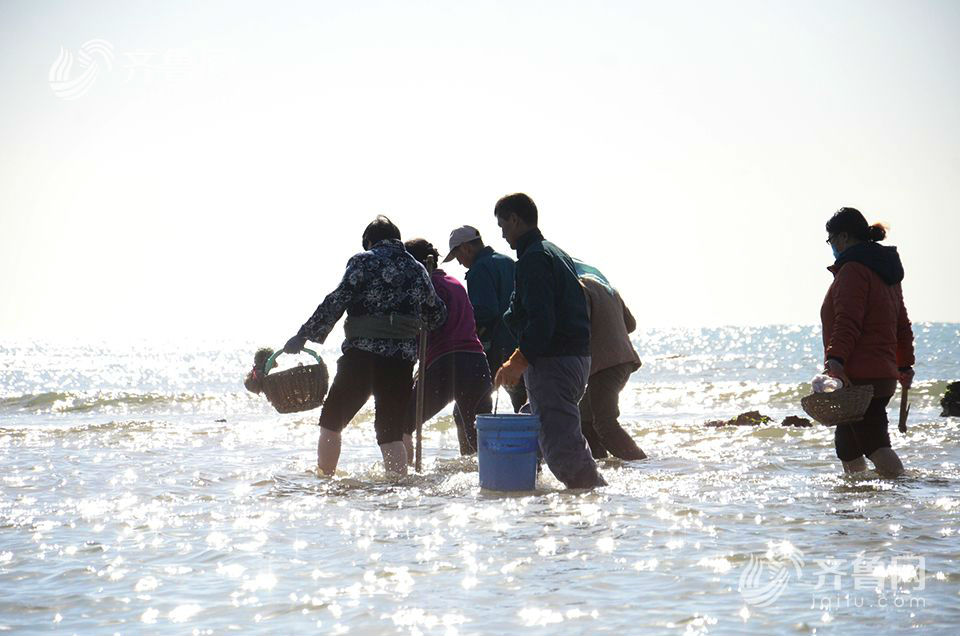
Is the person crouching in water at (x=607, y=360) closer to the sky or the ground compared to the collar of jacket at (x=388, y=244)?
closer to the ground

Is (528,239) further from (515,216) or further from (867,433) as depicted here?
(867,433)

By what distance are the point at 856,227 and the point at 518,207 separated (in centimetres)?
218

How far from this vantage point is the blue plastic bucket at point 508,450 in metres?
6.38

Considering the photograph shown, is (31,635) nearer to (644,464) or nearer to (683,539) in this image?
(683,539)

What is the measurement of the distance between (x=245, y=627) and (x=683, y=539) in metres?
2.33

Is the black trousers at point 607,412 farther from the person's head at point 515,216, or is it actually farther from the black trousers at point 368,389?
the person's head at point 515,216

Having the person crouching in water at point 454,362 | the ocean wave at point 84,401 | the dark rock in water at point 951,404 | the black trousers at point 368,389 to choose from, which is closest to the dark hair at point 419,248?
the person crouching in water at point 454,362

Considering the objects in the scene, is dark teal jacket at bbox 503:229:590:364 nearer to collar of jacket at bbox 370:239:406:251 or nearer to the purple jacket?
collar of jacket at bbox 370:239:406:251

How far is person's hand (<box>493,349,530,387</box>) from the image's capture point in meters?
6.16

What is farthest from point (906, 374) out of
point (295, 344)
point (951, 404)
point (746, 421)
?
point (951, 404)

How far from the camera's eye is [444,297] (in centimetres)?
793

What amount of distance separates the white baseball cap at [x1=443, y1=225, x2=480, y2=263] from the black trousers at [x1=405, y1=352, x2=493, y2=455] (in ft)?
2.74

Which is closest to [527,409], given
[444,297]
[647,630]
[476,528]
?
[444,297]

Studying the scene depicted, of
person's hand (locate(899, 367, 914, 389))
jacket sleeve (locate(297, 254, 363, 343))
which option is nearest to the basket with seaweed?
jacket sleeve (locate(297, 254, 363, 343))
